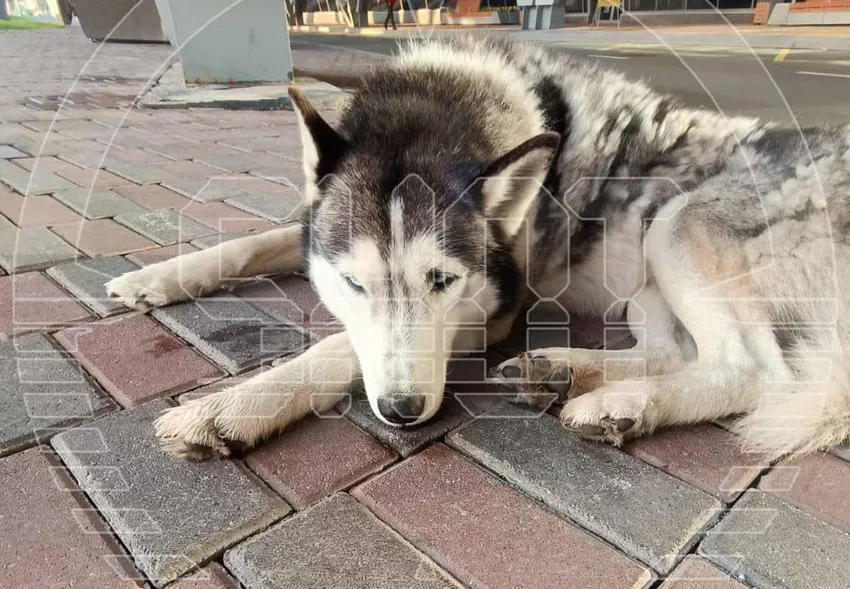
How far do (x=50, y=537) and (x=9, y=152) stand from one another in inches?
163

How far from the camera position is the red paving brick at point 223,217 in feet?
10.4

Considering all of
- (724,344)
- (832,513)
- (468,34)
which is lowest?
(832,513)

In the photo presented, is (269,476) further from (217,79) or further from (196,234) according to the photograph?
(217,79)

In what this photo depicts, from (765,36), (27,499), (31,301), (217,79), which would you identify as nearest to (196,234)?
(31,301)

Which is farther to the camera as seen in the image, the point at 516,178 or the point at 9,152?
the point at 9,152

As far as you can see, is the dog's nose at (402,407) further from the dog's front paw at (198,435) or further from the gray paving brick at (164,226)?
the gray paving brick at (164,226)

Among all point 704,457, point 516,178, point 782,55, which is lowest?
point 704,457

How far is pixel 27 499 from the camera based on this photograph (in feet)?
4.60

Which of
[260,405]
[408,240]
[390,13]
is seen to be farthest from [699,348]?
[390,13]

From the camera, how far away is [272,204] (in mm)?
3516

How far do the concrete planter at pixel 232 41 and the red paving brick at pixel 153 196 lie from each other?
2.76m

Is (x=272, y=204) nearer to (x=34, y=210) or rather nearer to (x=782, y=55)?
(x=34, y=210)

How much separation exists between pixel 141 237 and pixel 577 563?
2.50 m

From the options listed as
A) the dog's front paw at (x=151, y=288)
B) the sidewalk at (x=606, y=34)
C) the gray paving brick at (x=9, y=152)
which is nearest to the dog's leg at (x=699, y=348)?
the sidewalk at (x=606, y=34)
